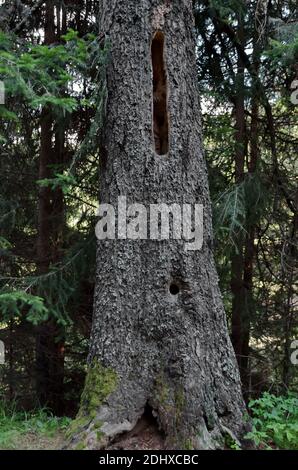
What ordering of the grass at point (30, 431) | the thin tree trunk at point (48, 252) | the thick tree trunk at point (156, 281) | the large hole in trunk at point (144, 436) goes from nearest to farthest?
the large hole in trunk at point (144, 436) → the thick tree trunk at point (156, 281) → the grass at point (30, 431) → the thin tree trunk at point (48, 252)

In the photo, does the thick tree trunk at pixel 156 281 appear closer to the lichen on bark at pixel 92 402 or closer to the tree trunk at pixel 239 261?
the lichen on bark at pixel 92 402

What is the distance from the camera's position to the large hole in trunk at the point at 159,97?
15.1ft

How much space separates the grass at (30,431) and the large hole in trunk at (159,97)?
2.93m

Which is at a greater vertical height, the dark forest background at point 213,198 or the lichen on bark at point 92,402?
the dark forest background at point 213,198

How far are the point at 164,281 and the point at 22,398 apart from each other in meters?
4.89

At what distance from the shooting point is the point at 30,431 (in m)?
4.71

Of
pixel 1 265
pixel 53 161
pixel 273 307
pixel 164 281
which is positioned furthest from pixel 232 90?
pixel 1 265

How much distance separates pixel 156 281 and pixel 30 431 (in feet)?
6.68

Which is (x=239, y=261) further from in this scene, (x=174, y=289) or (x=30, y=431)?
(x=30, y=431)

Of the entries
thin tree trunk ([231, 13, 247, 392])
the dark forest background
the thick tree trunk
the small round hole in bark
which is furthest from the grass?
Result: thin tree trunk ([231, 13, 247, 392])

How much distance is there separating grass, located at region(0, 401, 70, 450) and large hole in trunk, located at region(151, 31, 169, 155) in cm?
293

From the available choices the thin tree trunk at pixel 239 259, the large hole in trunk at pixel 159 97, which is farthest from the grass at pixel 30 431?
the thin tree trunk at pixel 239 259

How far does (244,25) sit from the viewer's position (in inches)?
305

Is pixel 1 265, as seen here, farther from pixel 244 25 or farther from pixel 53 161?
pixel 244 25
